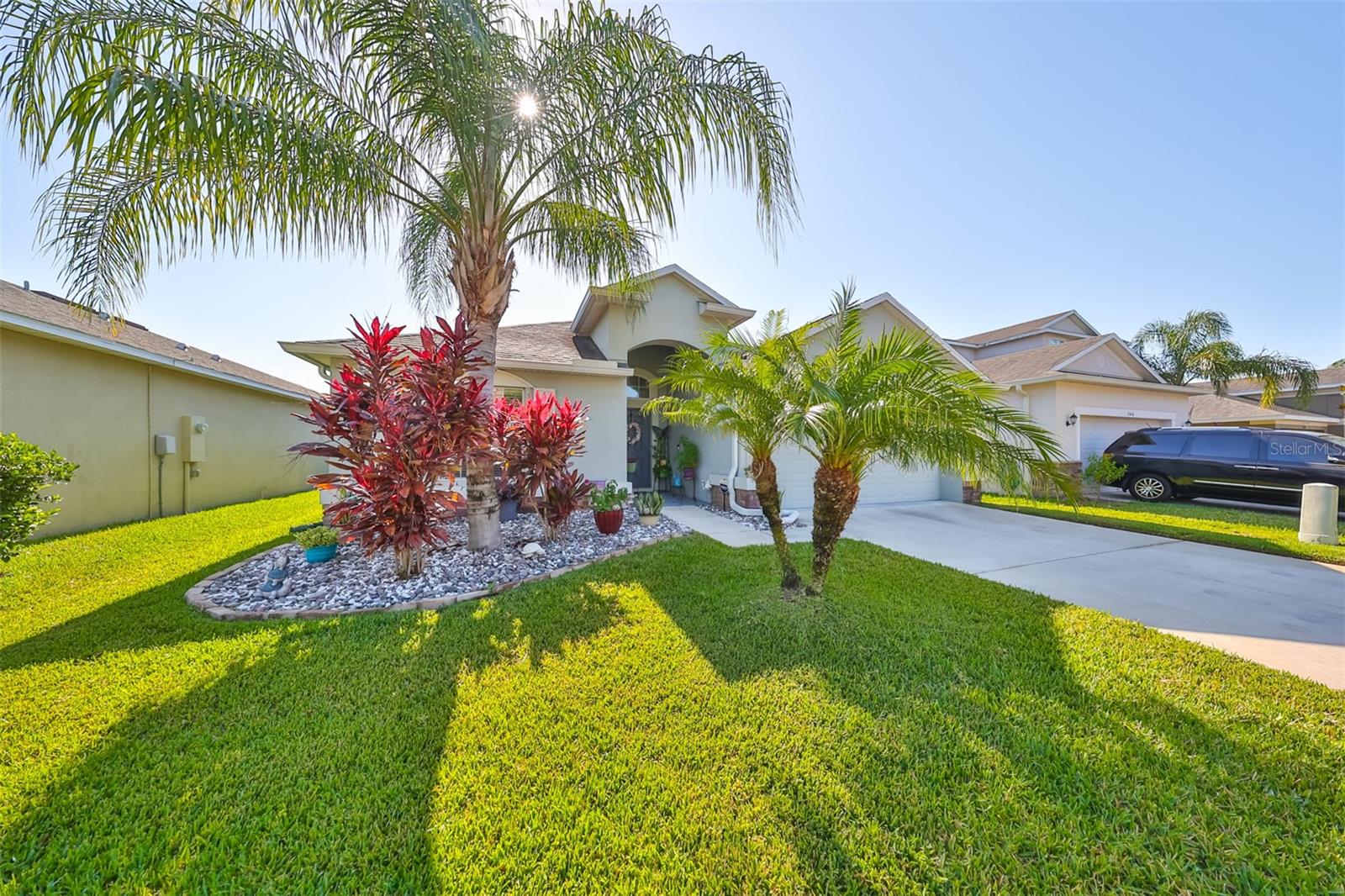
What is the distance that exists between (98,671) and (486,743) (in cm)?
320

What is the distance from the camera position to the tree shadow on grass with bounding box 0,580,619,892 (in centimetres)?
191

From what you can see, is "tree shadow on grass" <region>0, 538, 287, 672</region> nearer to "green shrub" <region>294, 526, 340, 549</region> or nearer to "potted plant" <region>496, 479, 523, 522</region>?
"green shrub" <region>294, 526, 340, 549</region>

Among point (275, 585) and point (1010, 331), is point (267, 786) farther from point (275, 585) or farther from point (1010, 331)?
point (1010, 331)

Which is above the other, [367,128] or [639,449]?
[367,128]

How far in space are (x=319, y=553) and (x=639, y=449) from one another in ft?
25.3

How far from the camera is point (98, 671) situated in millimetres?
3395

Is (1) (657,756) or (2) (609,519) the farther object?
(2) (609,519)

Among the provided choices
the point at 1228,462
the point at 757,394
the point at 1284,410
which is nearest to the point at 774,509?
the point at 757,394

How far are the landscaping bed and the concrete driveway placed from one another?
4.72 metres

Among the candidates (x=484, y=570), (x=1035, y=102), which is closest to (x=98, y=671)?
(x=484, y=570)

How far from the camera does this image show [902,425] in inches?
162

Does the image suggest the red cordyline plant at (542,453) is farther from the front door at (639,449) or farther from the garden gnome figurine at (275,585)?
the front door at (639,449)

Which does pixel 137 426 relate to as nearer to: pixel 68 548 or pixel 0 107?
pixel 68 548

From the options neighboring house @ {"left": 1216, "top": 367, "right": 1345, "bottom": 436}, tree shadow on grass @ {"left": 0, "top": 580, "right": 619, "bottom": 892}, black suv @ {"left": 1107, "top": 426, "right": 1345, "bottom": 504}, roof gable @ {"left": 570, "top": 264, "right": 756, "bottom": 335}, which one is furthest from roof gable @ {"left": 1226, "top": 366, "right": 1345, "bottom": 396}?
tree shadow on grass @ {"left": 0, "top": 580, "right": 619, "bottom": 892}
